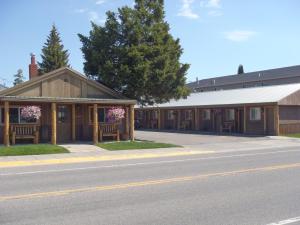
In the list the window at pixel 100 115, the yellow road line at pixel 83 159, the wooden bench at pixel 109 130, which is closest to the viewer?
the yellow road line at pixel 83 159

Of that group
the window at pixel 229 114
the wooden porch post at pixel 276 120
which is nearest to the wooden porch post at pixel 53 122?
the wooden porch post at pixel 276 120

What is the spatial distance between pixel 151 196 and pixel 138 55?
18973 millimetres

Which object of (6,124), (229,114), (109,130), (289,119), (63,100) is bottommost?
(109,130)

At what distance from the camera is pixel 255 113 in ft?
118

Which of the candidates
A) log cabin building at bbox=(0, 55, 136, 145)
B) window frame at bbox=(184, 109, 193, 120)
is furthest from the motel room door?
window frame at bbox=(184, 109, 193, 120)

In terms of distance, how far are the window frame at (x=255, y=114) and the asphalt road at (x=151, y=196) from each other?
21765 millimetres

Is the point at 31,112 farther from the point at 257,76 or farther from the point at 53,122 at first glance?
the point at 257,76

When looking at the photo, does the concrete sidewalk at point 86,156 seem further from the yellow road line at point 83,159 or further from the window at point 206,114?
the window at point 206,114

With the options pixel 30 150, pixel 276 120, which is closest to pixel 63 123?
pixel 30 150

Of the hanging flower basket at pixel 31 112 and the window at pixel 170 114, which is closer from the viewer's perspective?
the hanging flower basket at pixel 31 112

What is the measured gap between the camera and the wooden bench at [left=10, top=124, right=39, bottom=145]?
2368 cm

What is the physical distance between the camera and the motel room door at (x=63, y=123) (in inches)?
1033

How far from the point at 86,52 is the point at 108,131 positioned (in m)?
6.38

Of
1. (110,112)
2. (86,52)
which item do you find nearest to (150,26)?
(86,52)
